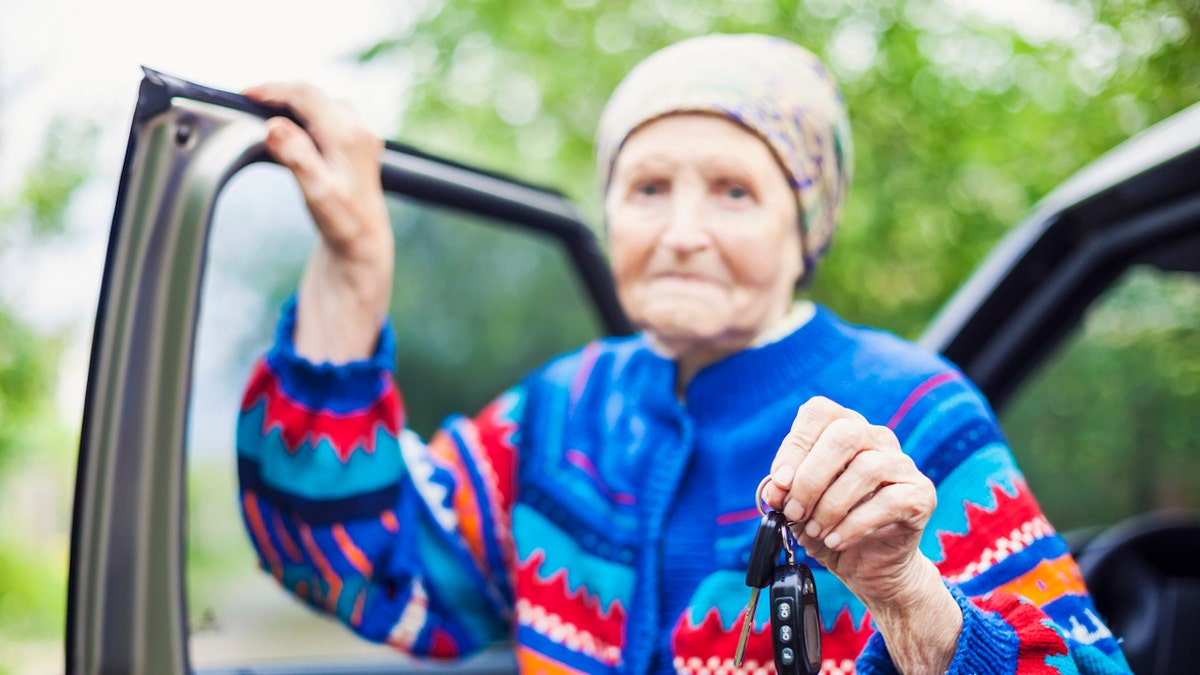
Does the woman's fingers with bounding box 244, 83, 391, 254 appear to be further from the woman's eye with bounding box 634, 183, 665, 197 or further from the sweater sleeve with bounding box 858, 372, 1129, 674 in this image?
the sweater sleeve with bounding box 858, 372, 1129, 674

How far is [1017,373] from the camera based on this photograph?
2.03 m

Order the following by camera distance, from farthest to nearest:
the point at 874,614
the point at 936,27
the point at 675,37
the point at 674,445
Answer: the point at 675,37, the point at 936,27, the point at 674,445, the point at 874,614

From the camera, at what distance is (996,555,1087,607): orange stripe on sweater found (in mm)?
1105

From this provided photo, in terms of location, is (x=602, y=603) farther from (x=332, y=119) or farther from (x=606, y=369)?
(x=332, y=119)

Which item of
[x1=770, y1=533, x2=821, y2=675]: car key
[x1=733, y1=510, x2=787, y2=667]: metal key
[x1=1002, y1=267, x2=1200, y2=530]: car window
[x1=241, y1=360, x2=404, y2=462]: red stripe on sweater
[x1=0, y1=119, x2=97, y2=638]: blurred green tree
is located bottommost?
[x1=770, y1=533, x2=821, y2=675]: car key

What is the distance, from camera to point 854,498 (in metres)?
0.88

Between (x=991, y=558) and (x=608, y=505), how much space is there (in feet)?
1.73

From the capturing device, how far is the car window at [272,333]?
63.7 inches

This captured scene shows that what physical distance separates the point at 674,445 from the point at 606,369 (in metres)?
0.23

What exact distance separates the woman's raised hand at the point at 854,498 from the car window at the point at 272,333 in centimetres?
63

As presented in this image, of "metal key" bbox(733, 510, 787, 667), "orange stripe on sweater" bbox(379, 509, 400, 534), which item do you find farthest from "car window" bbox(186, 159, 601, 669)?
"metal key" bbox(733, 510, 787, 667)

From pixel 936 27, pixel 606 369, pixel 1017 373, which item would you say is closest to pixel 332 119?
pixel 606 369

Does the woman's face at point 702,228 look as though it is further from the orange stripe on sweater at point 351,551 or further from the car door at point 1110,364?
the car door at point 1110,364

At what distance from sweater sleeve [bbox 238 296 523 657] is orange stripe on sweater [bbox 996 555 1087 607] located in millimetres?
756
